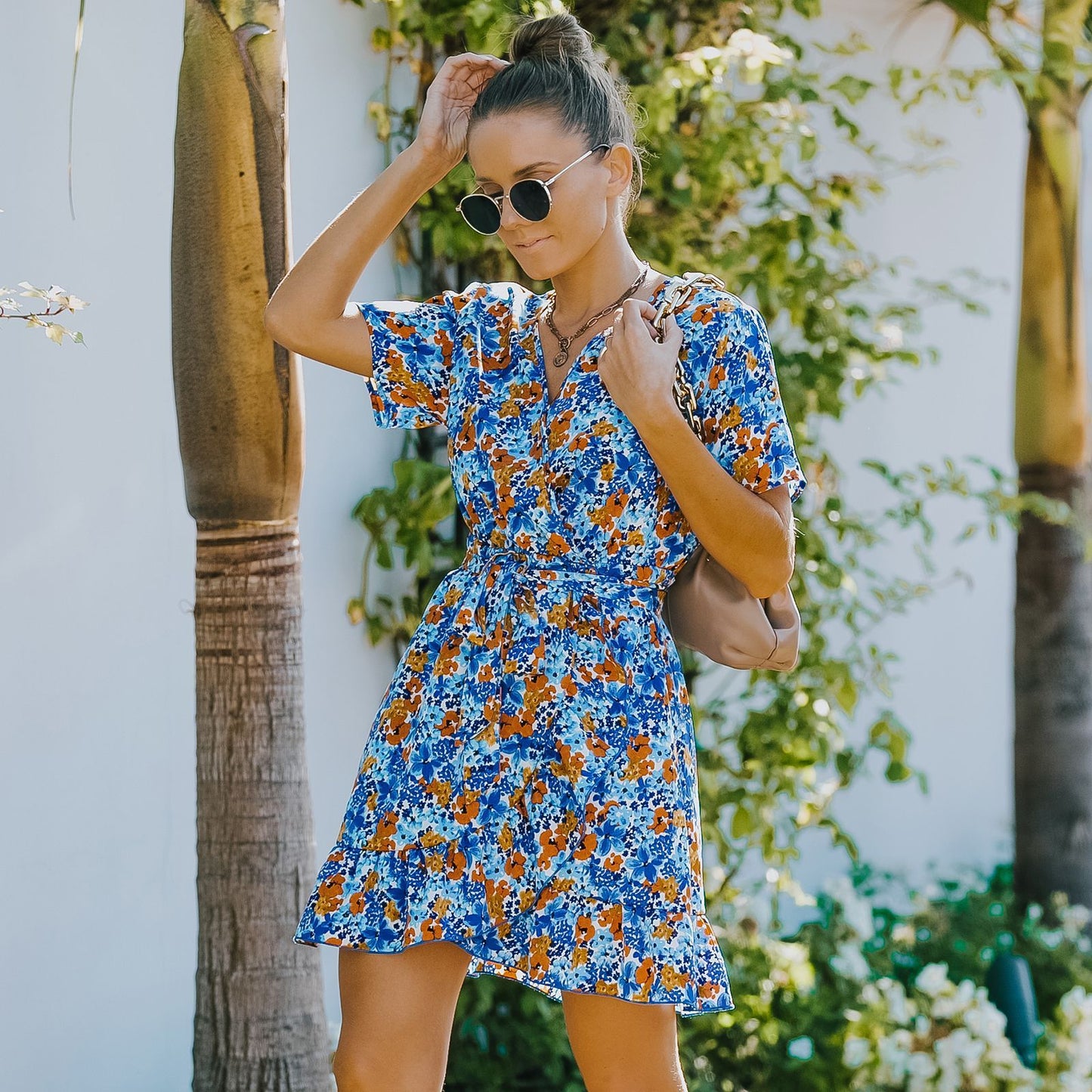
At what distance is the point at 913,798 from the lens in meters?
5.54

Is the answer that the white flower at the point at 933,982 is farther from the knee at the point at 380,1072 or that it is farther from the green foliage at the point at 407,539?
the knee at the point at 380,1072

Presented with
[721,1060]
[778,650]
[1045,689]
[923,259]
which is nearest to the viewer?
[778,650]

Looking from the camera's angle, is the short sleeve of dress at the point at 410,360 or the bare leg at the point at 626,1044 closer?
the bare leg at the point at 626,1044

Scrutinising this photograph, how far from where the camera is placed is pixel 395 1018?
83.0 inches

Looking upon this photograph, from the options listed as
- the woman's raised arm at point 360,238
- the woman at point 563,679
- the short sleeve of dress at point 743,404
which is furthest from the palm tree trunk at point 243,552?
the short sleeve of dress at point 743,404

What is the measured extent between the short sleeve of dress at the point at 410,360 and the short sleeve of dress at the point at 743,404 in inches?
16.0

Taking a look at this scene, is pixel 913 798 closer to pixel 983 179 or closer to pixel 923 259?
pixel 923 259

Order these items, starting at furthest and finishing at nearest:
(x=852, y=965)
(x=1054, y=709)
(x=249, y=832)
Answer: (x=1054, y=709) → (x=852, y=965) → (x=249, y=832)

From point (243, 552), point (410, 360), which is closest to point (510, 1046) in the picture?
point (243, 552)

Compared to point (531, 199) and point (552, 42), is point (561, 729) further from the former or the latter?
point (552, 42)

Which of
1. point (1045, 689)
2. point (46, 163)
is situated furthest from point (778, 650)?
point (1045, 689)

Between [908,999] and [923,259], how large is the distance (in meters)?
2.71

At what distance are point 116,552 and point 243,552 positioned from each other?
2.12ft

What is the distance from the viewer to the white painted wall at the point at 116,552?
3002mm
